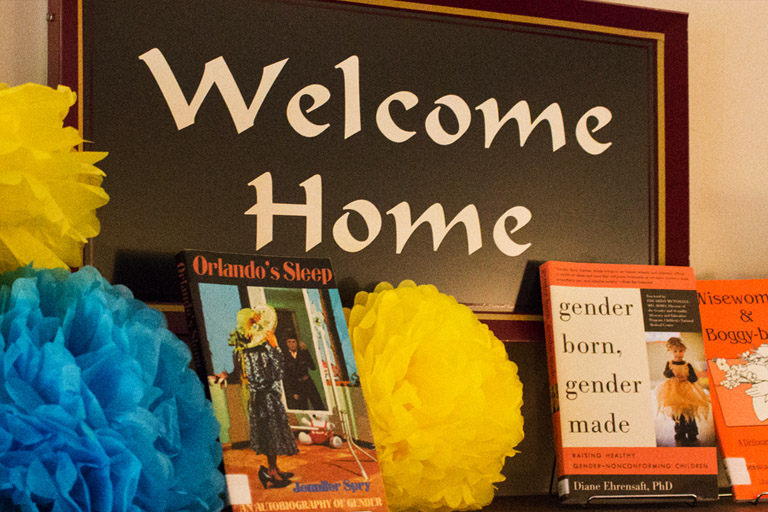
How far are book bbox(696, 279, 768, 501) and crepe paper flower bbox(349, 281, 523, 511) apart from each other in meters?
0.33

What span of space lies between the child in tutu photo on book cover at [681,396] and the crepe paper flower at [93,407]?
61cm

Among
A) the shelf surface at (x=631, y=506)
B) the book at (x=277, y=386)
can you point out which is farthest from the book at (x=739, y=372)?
the book at (x=277, y=386)

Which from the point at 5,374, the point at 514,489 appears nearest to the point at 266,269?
the point at 5,374

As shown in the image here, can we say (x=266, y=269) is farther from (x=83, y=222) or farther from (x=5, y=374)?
(x=5, y=374)

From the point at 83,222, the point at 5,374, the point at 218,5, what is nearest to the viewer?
the point at 5,374

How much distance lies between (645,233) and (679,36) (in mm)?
309

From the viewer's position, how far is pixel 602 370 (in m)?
0.99

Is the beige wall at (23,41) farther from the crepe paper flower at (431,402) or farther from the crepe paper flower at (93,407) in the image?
the crepe paper flower at (431,402)

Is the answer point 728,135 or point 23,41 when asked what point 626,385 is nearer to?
point 728,135

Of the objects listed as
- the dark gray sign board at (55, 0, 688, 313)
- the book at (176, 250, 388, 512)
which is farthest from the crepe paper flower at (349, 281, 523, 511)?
the dark gray sign board at (55, 0, 688, 313)

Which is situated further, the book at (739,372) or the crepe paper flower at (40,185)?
the book at (739,372)

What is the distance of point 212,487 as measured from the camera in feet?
2.21

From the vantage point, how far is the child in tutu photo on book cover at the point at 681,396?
99 centimetres

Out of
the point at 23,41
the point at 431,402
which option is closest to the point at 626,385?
the point at 431,402
